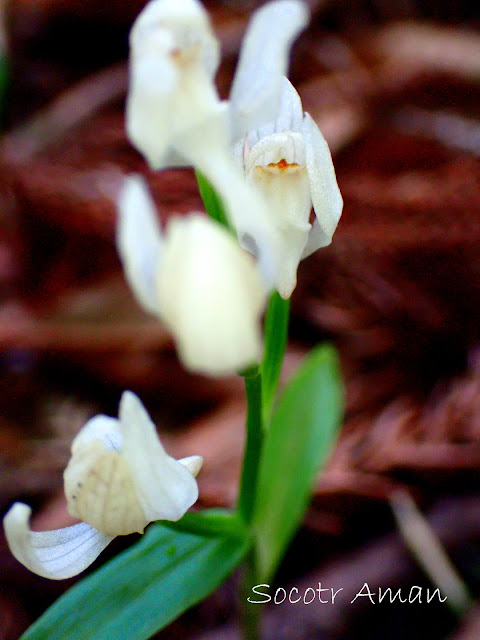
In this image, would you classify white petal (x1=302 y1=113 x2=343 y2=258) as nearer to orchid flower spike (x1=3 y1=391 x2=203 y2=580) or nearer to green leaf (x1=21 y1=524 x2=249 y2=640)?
orchid flower spike (x1=3 y1=391 x2=203 y2=580)

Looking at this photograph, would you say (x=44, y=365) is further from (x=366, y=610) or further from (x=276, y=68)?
(x=276, y=68)

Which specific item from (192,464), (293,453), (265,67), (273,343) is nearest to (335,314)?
(293,453)

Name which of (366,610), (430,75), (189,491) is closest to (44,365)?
(366,610)

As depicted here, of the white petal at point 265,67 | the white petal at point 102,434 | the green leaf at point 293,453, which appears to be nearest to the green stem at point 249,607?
the green leaf at point 293,453

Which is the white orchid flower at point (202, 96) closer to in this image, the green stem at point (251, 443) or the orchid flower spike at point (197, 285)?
the orchid flower spike at point (197, 285)

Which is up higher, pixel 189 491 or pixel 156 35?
pixel 156 35

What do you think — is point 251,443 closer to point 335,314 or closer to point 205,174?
point 205,174
